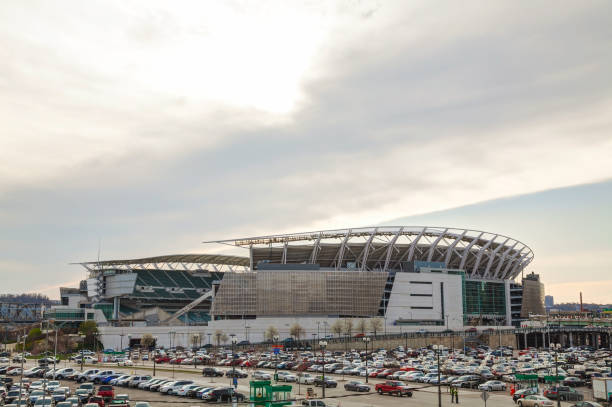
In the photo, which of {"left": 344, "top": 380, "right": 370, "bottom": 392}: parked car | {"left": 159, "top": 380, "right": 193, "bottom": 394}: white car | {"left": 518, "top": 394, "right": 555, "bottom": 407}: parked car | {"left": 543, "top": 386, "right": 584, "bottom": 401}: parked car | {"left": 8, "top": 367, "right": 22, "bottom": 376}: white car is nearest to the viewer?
→ {"left": 518, "top": 394, "right": 555, "bottom": 407}: parked car

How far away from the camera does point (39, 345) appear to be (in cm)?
13388

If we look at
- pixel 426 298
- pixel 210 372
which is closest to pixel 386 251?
pixel 426 298

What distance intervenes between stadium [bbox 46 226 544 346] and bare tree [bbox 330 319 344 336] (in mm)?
2731

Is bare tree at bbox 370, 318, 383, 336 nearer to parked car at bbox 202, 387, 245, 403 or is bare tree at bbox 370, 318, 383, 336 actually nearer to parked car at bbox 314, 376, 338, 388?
parked car at bbox 314, 376, 338, 388

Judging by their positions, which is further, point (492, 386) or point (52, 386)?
point (492, 386)

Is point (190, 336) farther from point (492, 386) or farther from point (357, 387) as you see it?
point (492, 386)

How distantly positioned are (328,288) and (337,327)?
18.5 meters

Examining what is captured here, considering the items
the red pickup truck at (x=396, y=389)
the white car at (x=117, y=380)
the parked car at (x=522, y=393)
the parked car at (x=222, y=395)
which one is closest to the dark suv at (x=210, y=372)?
the white car at (x=117, y=380)

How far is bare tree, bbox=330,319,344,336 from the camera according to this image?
146m

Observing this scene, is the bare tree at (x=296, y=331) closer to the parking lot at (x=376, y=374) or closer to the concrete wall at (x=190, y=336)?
the concrete wall at (x=190, y=336)

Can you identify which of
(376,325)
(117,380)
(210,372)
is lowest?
(117,380)

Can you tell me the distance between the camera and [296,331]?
480 ft

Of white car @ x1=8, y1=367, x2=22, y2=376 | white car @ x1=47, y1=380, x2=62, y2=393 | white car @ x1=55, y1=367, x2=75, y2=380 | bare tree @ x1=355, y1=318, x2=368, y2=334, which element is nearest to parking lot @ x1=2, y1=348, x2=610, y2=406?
white car @ x1=55, y1=367, x2=75, y2=380

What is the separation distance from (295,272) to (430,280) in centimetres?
3928
